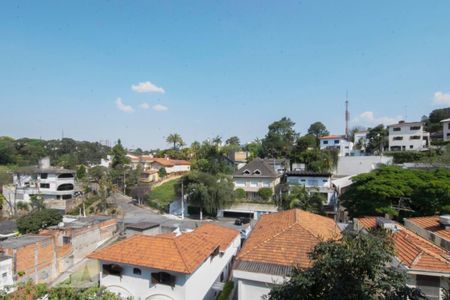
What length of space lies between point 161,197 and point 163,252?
3116 centimetres

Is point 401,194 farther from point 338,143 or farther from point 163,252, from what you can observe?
point 338,143

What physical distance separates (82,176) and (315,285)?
189ft

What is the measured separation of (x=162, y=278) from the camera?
13.2 metres

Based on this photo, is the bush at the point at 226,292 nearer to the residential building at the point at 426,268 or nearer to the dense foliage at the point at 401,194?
the residential building at the point at 426,268

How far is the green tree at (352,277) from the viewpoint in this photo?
558 centimetres

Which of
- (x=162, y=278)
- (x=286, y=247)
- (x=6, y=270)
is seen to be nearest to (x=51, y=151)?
(x=6, y=270)

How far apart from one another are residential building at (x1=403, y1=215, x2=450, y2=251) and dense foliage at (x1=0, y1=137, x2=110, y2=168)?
71580 millimetres

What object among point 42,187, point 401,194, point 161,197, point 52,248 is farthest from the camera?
point 161,197

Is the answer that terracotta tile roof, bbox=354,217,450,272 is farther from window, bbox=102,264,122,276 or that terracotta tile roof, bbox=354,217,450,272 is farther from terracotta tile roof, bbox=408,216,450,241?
window, bbox=102,264,122,276

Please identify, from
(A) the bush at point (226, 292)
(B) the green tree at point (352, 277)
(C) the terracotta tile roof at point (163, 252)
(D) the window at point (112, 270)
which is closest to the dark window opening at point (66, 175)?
(C) the terracotta tile roof at point (163, 252)

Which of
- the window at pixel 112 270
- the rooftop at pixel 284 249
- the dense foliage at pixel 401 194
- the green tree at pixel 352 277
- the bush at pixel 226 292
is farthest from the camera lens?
the dense foliage at pixel 401 194

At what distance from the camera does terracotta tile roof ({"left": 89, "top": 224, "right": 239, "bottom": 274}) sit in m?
13.1

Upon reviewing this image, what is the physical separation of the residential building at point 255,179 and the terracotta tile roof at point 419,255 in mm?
26340

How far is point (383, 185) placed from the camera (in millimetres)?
21906
